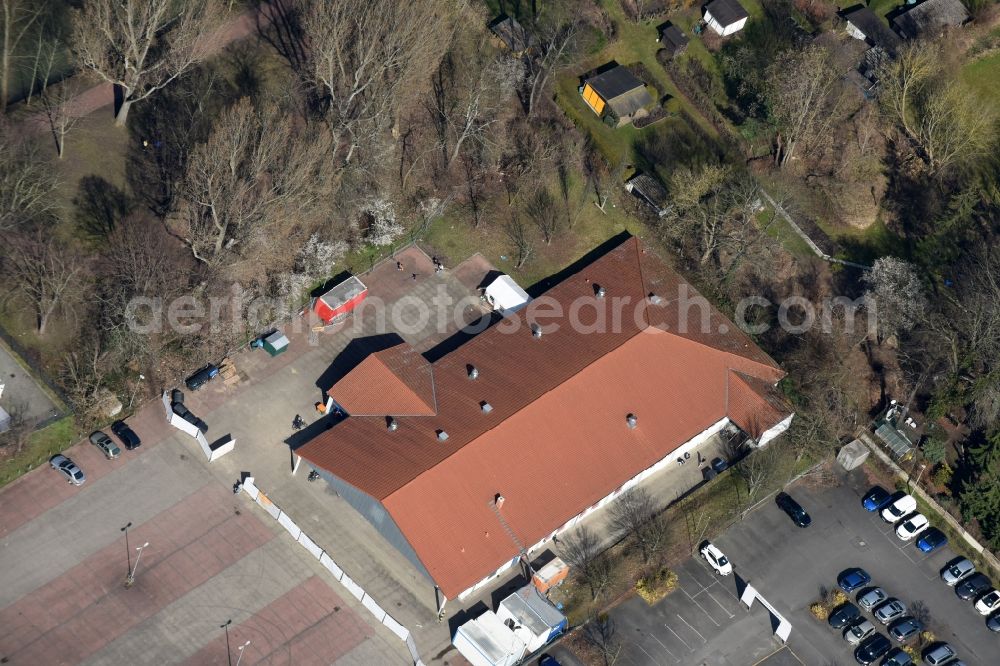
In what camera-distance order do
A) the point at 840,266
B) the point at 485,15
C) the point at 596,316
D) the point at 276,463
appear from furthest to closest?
the point at 485,15 → the point at 840,266 → the point at 596,316 → the point at 276,463

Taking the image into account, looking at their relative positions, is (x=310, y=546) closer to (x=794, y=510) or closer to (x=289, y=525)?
(x=289, y=525)

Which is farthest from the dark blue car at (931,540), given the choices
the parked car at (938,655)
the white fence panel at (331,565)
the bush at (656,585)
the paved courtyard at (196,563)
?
the white fence panel at (331,565)

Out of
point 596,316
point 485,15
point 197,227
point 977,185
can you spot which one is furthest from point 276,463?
point 977,185

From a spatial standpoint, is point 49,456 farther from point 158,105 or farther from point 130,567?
point 158,105

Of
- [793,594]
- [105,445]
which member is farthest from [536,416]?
[105,445]

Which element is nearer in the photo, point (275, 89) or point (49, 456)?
point (49, 456)

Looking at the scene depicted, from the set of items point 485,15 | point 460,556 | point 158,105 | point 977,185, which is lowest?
point 977,185
